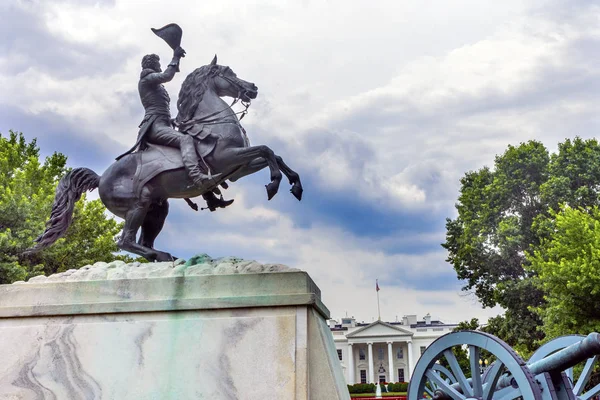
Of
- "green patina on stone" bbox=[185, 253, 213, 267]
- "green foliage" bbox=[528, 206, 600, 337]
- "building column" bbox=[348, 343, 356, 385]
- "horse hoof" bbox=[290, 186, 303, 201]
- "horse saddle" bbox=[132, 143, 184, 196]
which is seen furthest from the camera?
"building column" bbox=[348, 343, 356, 385]

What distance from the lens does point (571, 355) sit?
4930 mm

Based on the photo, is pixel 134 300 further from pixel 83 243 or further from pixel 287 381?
pixel 83 243

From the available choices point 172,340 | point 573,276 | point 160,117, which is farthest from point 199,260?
point 573,276

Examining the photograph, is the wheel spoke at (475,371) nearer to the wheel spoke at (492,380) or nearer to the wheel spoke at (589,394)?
the wheel spoke at (492,380)

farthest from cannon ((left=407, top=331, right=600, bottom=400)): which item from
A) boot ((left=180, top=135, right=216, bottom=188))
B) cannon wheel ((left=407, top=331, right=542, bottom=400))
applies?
boot ((left=180, top=135, right=216, bottom=188))

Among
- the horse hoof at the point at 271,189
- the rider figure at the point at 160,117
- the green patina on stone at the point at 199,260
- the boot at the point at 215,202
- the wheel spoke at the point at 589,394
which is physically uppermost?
the rider figure at the point at 160,117

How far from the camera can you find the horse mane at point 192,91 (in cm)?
781

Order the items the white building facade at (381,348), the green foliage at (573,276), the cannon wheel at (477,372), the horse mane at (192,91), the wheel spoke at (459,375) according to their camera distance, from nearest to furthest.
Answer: the cannon wheel at (477,372) → the wheel spoke at (459,375) → the horse mane at (192,91) → the green foliage at (573,276) → the white building facade at (381,348)

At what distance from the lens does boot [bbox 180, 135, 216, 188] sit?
6.92 metres

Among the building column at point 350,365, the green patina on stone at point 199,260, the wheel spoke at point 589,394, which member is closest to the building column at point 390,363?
the building column at point 350,365

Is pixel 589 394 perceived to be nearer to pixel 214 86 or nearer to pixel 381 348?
pixel 214 86

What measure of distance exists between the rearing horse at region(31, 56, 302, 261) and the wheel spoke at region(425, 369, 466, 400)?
2781 mm

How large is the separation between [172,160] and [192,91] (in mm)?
1271

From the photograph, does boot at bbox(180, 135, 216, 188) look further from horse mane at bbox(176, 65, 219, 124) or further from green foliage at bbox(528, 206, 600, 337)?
green foliage at bbox(528, 206, 600, 337)
